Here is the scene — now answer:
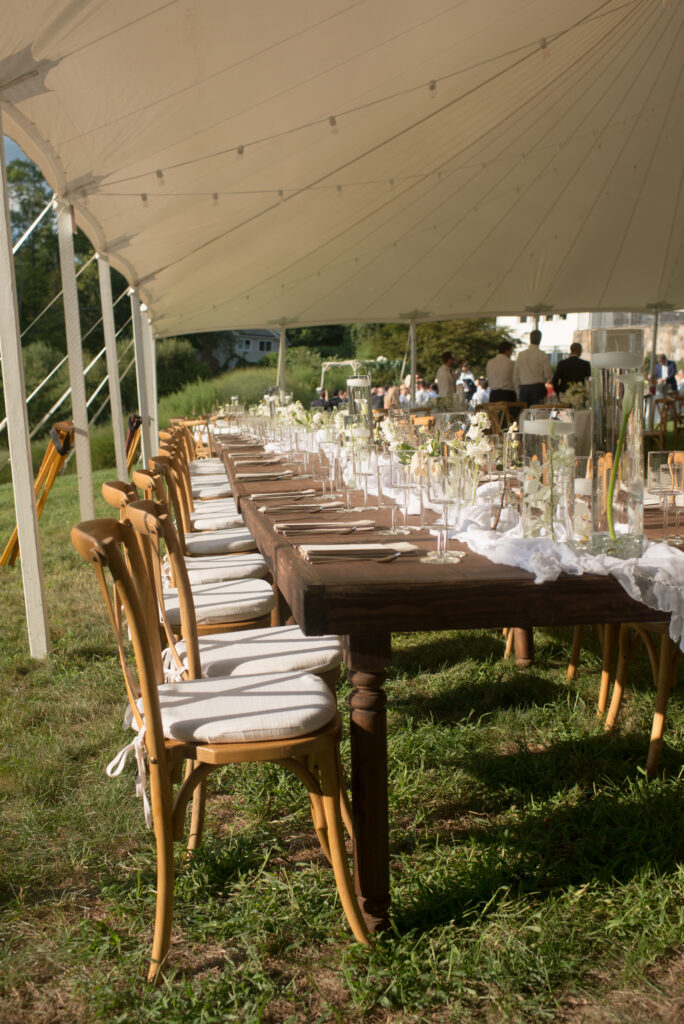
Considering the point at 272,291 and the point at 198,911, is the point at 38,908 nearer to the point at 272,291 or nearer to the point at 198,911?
the point at 198,911

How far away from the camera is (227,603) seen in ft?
9.79

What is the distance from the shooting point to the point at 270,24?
4273mm

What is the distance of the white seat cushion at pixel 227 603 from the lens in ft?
9.65

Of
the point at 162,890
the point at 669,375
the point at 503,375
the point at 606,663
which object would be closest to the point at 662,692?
the point at 606,663

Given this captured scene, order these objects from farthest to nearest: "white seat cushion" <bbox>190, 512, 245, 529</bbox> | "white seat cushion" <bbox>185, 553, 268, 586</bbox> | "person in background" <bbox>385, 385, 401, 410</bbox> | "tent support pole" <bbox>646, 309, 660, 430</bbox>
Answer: "person in background" <bbox>385, 385, 401, 410</bbox>
"tent support pole" <bbox>646, 309, 660, 430</bbox>
"white seat cushion" <bbox>190, 512, 245, 529</bbox>
"white seat cushion" <bbox>185, 553, 268, 586</bbox>

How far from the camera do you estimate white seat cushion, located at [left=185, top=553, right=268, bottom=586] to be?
11.4ft

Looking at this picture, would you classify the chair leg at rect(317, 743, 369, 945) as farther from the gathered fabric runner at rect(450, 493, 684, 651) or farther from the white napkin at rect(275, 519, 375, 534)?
the white napkin at rect(275, 519, 375, 534)

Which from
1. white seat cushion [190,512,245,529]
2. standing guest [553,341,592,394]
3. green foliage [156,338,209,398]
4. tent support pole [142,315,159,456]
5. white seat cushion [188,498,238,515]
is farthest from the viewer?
green foliage [156,338,209,398]

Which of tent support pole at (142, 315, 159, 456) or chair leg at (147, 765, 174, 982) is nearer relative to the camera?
chair leg at (147, 765, 174, 982)

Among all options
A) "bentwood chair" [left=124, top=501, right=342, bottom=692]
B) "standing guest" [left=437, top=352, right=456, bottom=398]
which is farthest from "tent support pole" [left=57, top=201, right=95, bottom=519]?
"standing guest" [left=437, top=352, right=456, bottom=398]

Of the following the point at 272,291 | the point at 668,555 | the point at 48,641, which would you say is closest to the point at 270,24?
the point at 48,641

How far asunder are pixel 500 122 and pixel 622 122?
1595mm

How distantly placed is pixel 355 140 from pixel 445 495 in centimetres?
531

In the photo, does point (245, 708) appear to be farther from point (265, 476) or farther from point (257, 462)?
point (257, 462)
